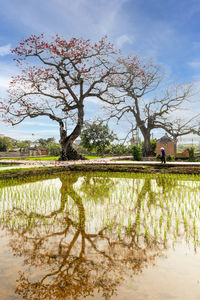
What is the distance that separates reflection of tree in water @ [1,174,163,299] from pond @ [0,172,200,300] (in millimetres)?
10

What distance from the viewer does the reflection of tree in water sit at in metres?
2.52

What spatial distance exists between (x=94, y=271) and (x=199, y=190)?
5.78 metres

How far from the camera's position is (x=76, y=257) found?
3.19 m

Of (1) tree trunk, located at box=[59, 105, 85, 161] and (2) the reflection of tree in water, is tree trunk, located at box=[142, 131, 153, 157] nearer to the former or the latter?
(1) tree trunk, located at box=[59, 105, 85, 161]

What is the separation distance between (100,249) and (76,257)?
0.41 metres

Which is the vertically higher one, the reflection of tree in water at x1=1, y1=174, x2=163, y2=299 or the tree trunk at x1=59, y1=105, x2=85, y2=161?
the tree trunk at x1=59, y1=105, x2=85, y2=161

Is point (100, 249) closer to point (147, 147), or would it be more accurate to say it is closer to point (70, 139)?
point (70, 139)

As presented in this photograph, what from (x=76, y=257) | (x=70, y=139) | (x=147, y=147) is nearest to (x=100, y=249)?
(x=76, y=257)

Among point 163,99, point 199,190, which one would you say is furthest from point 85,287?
point 163,99

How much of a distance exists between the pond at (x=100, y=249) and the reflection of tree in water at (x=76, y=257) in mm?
10

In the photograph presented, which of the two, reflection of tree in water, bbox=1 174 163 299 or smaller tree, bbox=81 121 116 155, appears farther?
smaller tree, bbox=81 121 116 155

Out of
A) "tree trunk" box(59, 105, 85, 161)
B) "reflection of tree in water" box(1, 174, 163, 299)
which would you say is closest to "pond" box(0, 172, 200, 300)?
"reflection of tree in water" box(1, 174, 163, 299)

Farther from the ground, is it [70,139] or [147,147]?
[70,139]

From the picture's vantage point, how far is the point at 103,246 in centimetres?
352
